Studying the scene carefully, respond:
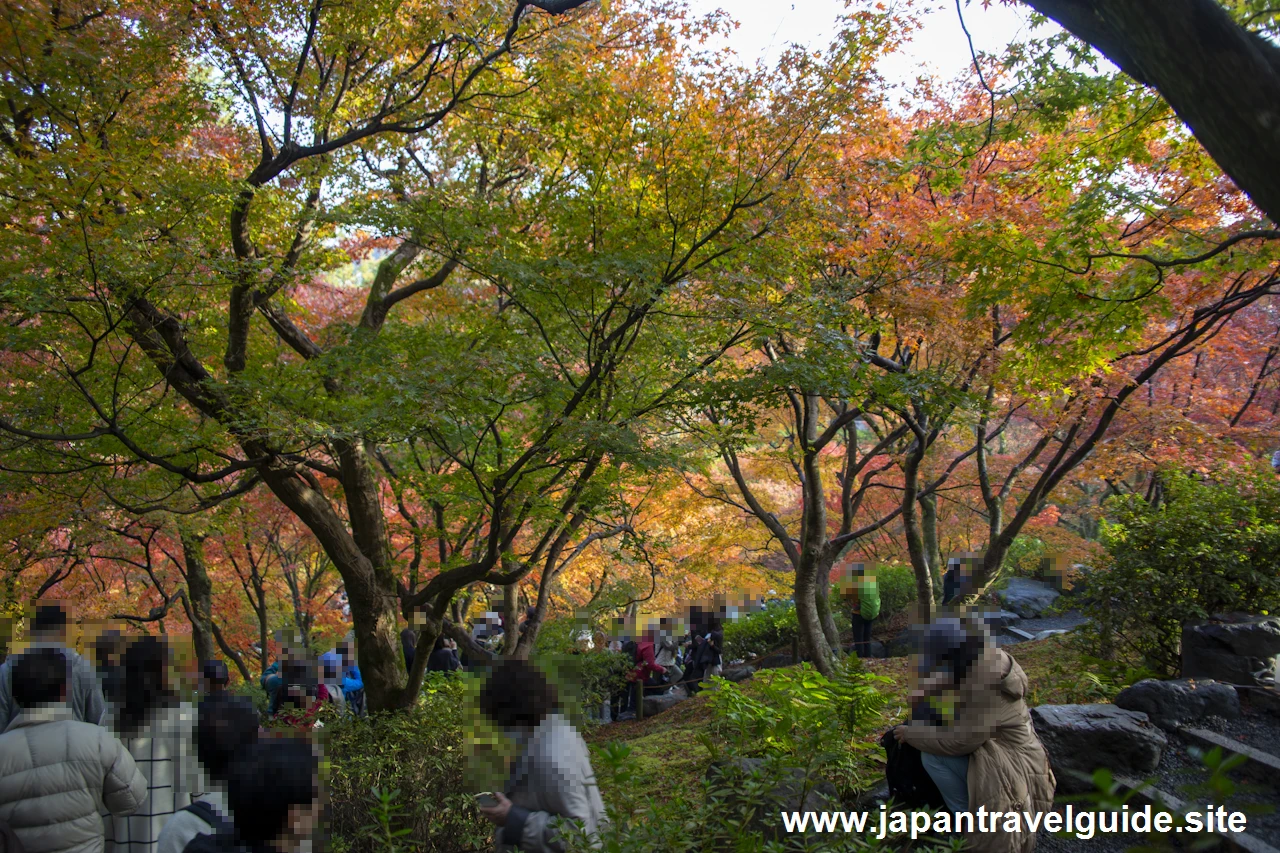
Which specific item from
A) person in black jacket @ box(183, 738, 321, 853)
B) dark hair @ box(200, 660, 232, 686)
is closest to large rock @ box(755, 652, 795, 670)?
dark hair @ box(200, 660, 232, 686)

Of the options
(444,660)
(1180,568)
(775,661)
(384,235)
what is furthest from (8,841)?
(775,661)

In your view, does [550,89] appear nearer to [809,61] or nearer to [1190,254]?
[809,61]

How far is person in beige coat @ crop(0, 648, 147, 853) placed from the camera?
2.87 metres

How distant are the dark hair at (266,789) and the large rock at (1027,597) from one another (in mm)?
15566

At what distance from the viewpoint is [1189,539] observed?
20.2ft

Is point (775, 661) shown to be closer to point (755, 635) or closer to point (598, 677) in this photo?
point (755, 635)

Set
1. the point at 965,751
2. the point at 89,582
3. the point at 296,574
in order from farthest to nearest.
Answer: the point at 296,574 → the point at 89,582 → the point at 965,751

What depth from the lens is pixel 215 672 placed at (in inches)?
144

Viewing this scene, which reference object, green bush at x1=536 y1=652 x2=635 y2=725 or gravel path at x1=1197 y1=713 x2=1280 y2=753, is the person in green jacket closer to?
green bush at x1=536 y1=652 x2=635 y2=725

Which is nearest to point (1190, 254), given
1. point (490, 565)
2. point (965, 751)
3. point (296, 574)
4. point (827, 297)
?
point (827, 297)

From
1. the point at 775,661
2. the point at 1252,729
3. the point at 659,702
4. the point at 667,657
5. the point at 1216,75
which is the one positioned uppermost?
the point at 1216,75

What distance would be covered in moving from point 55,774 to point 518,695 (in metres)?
1.85

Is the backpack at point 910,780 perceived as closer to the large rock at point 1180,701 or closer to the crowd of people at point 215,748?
the crowd of people at point 215,748

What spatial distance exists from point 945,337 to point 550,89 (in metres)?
4.91
